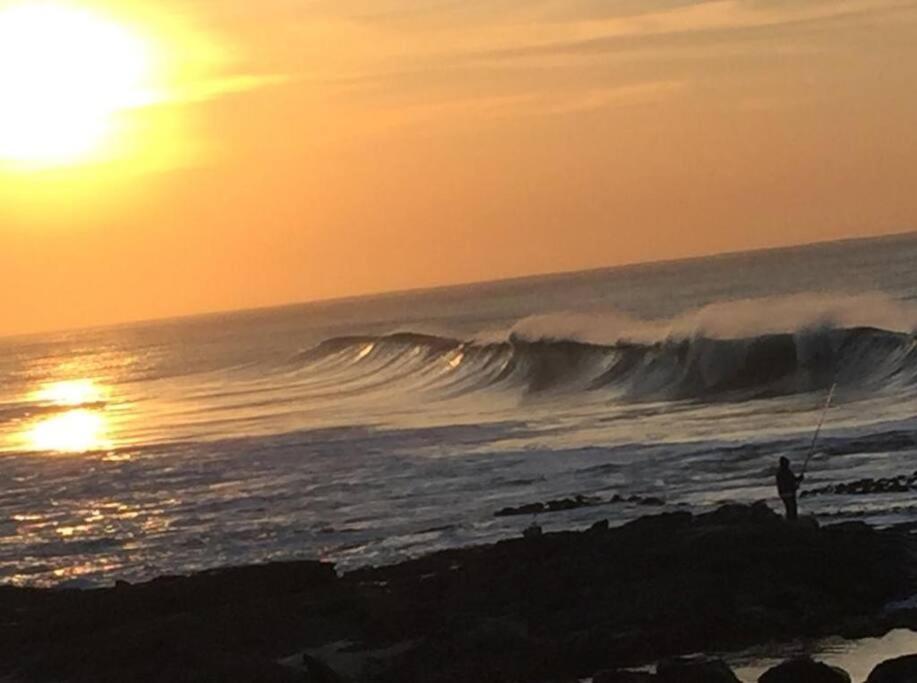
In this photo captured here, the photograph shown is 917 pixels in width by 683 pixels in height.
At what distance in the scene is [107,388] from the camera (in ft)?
279

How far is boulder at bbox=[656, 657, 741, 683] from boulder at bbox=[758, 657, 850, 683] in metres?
0.32

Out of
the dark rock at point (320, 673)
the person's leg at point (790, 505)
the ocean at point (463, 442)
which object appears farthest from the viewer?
the ocean at point (463, 442)

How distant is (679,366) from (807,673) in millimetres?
33483

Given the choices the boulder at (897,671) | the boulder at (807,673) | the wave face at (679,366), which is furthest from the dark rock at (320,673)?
the wave face at (679,366)

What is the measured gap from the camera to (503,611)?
15656mm

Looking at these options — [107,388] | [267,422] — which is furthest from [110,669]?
[107,388]

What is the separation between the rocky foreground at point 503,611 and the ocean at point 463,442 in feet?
10.5

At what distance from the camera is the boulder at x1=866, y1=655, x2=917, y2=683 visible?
12.1 m

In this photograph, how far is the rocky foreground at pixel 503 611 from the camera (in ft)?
47.7

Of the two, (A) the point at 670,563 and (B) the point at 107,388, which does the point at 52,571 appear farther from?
(B) the point at 107,388

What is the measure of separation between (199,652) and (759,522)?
562 centimetres

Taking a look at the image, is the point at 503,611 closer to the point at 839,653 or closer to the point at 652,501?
the point at 839,653

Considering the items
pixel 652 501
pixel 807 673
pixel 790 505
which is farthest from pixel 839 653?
pixel 652 501

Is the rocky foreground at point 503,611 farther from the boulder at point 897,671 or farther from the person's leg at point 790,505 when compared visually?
the boulder at point 897,671
